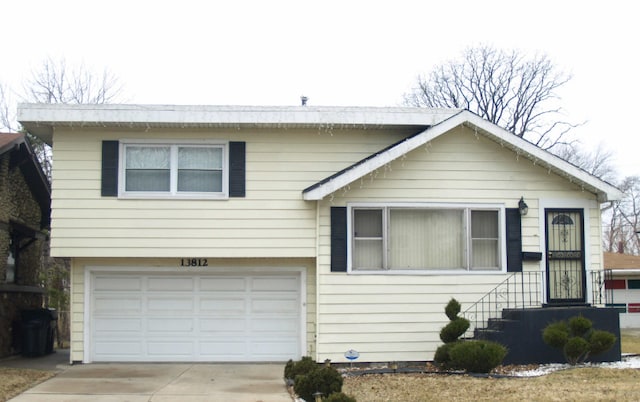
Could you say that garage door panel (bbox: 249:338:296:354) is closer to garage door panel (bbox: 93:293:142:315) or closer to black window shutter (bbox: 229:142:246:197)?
garage door panel (bbox: 93:293:142:315)

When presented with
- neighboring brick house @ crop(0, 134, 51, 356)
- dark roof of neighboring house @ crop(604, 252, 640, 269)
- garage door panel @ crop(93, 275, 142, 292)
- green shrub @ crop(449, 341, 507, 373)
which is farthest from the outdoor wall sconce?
dark roof of neighboring house @ crop(604, 252, 640, 269)

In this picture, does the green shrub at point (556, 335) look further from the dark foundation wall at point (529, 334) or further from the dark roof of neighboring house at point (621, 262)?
the dark roof of neighboring house at point (621, 262)

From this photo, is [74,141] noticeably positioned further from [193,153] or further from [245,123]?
[245,123]

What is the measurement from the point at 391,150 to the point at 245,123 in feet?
9.37

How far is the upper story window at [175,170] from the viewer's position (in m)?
15.8

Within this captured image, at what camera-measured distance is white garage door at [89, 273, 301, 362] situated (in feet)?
53.2

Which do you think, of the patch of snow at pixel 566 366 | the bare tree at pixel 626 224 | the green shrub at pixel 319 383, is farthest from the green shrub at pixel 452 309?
the bare tree at pixel 626 224

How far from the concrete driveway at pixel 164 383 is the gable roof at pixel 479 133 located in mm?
3509

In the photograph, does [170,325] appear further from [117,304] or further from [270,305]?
[270,305]

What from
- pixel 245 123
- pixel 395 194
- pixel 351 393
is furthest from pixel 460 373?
pixel 245 123

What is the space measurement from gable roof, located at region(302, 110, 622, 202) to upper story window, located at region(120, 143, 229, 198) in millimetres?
1850

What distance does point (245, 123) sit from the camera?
50.8ft

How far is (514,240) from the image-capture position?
51.6ft

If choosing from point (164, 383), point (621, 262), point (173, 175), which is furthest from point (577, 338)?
point (621, 262)
